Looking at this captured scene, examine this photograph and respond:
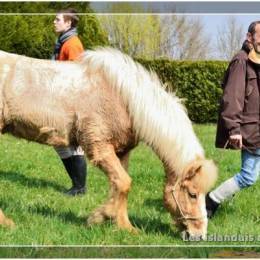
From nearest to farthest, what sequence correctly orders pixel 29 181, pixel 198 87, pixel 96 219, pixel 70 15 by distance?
pixel 96 219 → pixel 70 15 → pixel 29 181 → pixel 198 87

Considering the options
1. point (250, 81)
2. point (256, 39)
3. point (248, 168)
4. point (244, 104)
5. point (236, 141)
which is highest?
point (256, 39)

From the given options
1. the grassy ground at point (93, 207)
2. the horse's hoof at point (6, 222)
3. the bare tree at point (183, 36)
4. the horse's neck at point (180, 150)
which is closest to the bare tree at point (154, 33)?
the bare tree at point (183, 36)

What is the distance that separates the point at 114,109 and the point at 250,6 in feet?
5.15

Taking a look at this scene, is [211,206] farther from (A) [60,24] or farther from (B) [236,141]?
(A) [60,24]

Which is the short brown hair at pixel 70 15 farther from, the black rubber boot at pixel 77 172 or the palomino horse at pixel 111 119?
the black rubber boot at pixel 77 172

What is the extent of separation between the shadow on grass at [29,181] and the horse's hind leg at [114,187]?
213 centimetres

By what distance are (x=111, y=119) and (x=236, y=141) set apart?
1.12m

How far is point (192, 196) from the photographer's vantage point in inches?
188

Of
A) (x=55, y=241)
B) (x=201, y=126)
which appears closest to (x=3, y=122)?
(x=55, y=241)

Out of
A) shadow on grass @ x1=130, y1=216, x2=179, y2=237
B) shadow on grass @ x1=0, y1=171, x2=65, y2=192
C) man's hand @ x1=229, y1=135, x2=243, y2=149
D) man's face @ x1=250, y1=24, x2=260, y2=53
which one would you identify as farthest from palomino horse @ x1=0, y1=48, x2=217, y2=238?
shadow on grass @ x1=0, y1=171, x2=65, y2=192

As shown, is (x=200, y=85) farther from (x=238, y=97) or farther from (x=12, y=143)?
(x=238, y=97)

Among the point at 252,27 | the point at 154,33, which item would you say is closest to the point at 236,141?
the point at 252,27

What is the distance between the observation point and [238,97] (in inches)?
203

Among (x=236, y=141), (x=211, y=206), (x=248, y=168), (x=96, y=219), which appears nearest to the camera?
(x=96, y=219)
